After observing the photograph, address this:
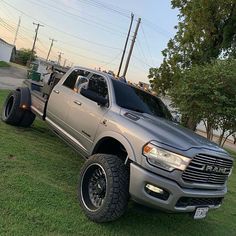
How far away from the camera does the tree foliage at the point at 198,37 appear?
74.8ft

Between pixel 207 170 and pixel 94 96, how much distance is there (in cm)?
193

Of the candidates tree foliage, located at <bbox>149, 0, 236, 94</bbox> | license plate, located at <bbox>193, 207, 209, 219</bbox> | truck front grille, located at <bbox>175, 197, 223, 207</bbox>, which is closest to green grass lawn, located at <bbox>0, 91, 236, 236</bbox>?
license plate, located at <bbox>193, 207, 209, 219</bbox>

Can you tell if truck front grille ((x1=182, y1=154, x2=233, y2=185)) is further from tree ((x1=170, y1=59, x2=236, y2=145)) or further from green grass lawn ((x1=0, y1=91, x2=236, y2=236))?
tree ((x1=170, y1=59, x2=236, y2=145))

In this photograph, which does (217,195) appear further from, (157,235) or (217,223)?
(217,223)

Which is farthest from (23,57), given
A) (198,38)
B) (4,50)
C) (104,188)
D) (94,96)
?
(104,188)

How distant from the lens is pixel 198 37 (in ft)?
79.4

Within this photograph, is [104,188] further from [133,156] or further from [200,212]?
[200,212]

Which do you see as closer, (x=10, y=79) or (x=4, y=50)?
(x=10, y=79)

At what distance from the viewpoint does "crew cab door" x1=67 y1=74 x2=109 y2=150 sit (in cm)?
578

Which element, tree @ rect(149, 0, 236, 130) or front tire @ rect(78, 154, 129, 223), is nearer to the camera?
front tire @ rect(78, 154, 129, 223)

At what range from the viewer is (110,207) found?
463 cm

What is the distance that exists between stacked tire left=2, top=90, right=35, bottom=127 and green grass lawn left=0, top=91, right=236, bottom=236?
70cm

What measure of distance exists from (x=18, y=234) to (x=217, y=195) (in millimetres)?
2505

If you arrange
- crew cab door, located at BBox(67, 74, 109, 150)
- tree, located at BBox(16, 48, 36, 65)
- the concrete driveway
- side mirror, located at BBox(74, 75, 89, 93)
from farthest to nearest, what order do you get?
tree, located at BBox(16, 48, 36, 65) < the concrete driveway < side mirror, located at BBox(74, 75, 89, 93) < crew cab door, located at BBox(67, 74, 109, 150)
